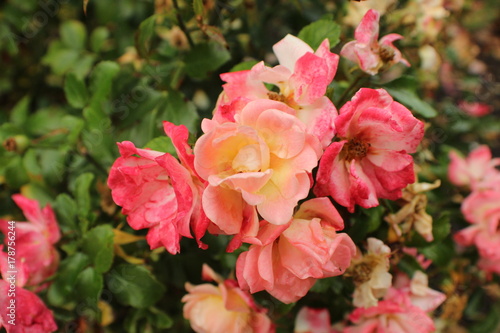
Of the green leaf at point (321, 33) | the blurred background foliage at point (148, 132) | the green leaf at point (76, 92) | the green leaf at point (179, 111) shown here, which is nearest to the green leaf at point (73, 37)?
the blurred background foliage at point (148, 132)

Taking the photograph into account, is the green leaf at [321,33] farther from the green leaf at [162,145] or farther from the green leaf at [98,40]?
the green leaf at [98,40]

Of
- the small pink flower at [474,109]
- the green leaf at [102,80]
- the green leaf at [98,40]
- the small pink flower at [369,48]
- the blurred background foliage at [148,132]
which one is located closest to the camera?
the small pink flower at [369,48]

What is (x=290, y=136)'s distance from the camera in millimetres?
455

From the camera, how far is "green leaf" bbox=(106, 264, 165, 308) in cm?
70

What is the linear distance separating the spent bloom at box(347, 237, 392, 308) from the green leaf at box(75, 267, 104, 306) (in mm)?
368

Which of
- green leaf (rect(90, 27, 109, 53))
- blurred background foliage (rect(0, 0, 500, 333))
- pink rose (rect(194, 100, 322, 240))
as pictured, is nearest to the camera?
pink rose (rect(194, 100, 322, 240))

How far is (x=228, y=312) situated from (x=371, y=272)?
21 centimetres

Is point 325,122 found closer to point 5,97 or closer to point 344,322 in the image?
point 344,322

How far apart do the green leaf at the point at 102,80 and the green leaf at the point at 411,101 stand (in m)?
0.48

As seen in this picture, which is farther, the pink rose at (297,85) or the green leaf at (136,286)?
the green leaf at (136,286)

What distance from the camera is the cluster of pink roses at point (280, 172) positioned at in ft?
1.48

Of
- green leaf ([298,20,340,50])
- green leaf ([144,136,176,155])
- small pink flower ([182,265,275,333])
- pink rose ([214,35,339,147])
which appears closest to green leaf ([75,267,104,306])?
small pink flower ([182,265,275,333])

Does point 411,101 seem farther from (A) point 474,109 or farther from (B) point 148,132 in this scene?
(A) point 474,109

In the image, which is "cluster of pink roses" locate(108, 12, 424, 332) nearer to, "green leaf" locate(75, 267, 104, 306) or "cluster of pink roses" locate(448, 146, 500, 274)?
"green leaf" locate(75, 267, 104, 306)
